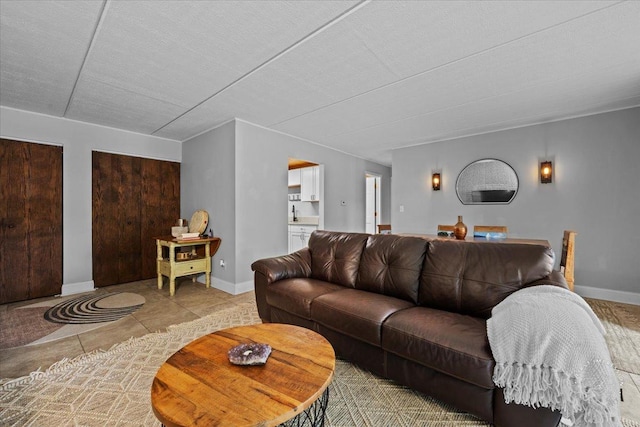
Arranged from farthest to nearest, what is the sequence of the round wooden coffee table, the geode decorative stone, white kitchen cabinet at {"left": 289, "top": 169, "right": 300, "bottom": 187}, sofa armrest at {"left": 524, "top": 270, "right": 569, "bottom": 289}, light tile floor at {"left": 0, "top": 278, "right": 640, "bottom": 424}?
white kitchen cabinet at {"left": 289, "top": 169, "right": 300, "bottom": 187} → light tile floor at {"left": 0, "top": 278, "right": 640, "bottom": 424} → sofa armrest at {"left": 524, "top": 270, "right": 569, "bottom": 289} → the geode decorative stone → the round wooden coffee table

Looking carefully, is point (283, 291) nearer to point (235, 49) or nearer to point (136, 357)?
point (136, 357)

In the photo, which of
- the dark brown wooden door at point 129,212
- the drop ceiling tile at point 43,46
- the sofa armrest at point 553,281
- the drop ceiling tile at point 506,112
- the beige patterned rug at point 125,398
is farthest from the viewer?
the dark brown wooden door at point 129,212

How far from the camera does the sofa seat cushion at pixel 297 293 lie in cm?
227

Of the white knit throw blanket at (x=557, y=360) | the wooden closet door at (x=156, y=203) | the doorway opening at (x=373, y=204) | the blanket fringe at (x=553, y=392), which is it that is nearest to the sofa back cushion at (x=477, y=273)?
the white knit throw blanket at (x=557, y=360)

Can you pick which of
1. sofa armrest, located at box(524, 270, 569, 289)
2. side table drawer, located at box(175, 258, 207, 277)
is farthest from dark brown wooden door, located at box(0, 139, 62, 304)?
sofa armrest, located at box(524, 270, 569, 289)

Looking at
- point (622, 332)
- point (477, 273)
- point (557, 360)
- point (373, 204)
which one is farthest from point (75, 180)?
point (622, 332)

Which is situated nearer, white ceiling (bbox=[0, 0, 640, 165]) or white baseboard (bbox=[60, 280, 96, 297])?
white ceiling (bbox=[0, 0, 640, 165])

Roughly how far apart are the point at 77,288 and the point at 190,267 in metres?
1.66

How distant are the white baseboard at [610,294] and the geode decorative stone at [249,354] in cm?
463

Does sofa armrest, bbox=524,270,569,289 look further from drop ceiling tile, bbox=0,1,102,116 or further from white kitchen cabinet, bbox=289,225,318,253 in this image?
white kitchen cabinet, bbox=289,225,318,253

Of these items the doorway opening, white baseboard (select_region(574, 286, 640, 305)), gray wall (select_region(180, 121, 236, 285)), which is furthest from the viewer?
the doorway opening

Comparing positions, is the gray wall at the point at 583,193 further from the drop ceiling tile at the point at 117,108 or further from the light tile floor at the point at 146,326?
the drop ceiling tile at the point at 117,108

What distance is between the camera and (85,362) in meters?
2.11

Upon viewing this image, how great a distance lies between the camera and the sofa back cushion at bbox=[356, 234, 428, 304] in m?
2.28
